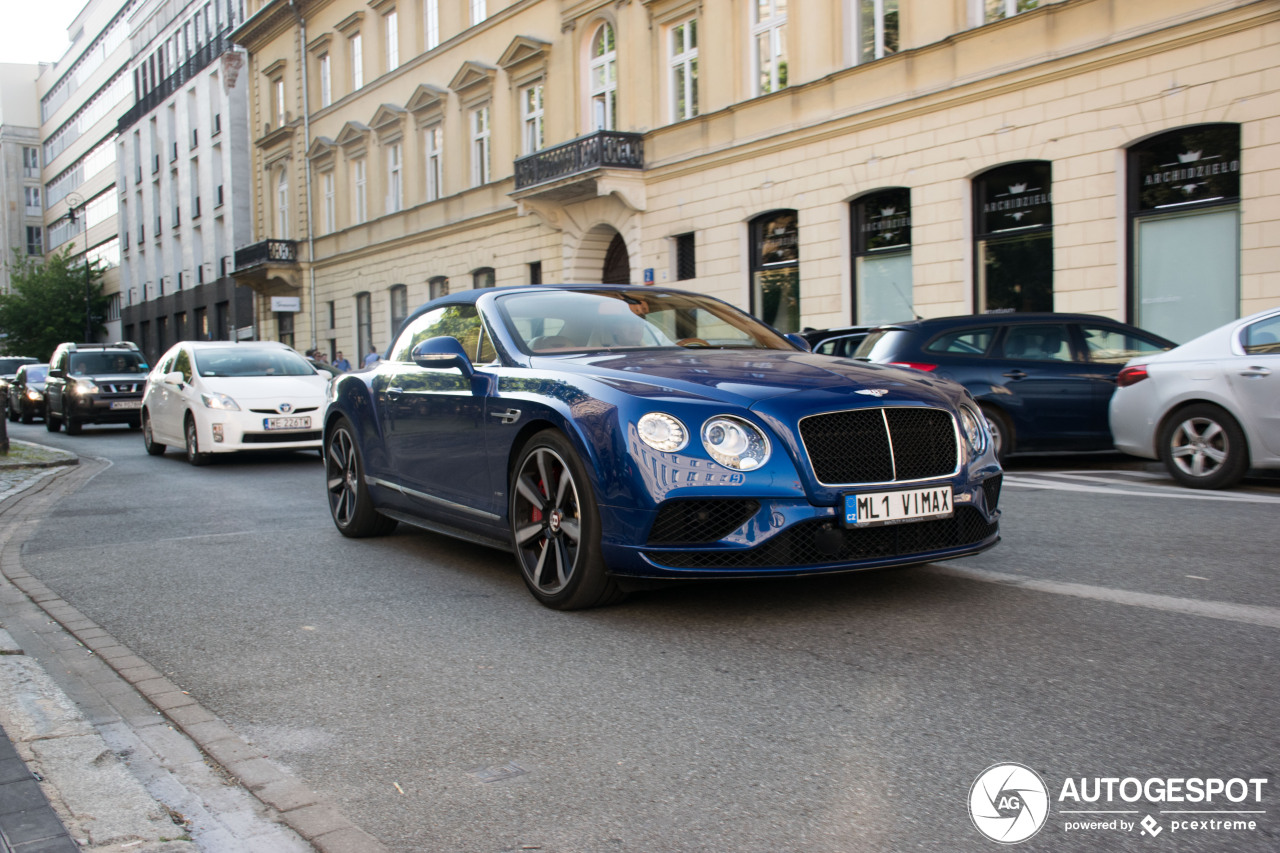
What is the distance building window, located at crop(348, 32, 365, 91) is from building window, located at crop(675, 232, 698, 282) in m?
17.2

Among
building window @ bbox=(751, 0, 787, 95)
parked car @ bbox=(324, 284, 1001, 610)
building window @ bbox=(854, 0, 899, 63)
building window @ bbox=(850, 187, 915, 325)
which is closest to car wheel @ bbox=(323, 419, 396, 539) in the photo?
parked car @ bbox=(324, 284, 1001, 610)

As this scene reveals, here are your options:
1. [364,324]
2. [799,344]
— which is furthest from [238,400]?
[364,324]

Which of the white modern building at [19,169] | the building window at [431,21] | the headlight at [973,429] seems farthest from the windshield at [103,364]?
the white modern building at [19,169]

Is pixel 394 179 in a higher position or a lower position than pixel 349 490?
higher

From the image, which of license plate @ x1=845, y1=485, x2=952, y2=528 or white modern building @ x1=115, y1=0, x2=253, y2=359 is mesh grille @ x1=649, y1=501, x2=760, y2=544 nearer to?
license plate @ x1=845, y1=485, x2=952, y2=528

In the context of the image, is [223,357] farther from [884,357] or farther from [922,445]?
[922,445]

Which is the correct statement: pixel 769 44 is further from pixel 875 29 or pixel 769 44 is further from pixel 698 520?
pixel 698 520

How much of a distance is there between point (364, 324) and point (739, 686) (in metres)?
36.1

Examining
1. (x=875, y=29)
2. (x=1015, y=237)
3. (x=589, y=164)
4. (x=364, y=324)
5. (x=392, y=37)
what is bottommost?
(x=364, y=324)

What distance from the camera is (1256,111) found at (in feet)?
47.4

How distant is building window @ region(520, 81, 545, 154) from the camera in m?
28.7

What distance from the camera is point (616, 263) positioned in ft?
89.9

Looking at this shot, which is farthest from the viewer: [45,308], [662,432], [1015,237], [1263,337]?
[45,308]

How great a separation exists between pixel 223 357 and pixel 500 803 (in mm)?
12926
